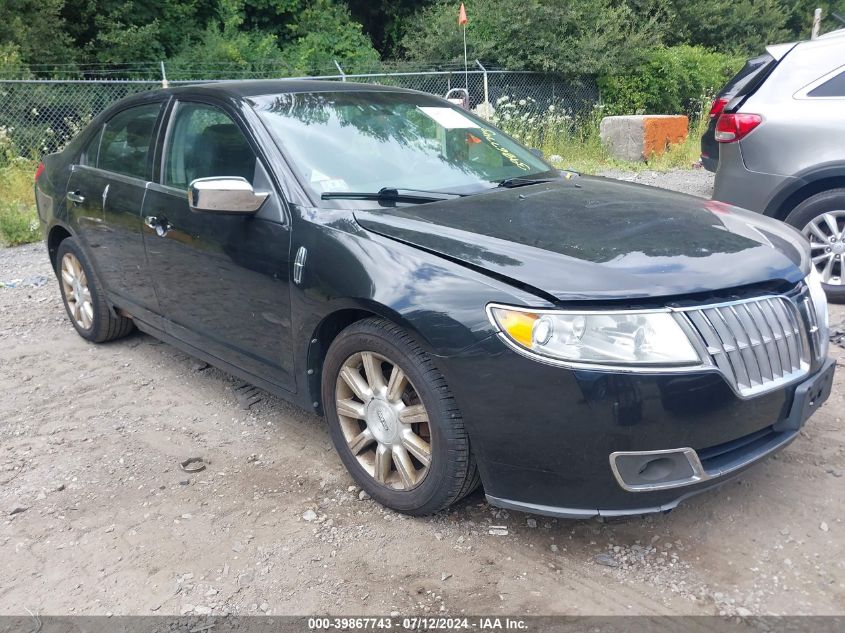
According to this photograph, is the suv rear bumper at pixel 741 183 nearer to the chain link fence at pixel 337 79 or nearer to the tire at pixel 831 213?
the tire at pixel 831 213

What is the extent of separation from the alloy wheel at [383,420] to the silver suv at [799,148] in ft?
12.1

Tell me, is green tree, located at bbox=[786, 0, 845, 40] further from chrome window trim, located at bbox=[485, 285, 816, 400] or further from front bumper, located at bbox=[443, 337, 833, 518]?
front bumper, located at bbox=[443, 337, 833, 518]

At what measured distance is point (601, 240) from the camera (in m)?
2.79

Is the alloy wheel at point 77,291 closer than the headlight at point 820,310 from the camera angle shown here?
No

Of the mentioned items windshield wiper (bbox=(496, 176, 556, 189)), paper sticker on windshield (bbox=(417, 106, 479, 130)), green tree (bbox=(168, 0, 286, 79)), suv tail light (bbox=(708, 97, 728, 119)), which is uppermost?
green tree (bbox=(168, 0, 286, 79))

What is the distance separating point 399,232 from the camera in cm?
293

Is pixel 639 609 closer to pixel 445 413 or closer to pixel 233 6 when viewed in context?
pixel 445 413

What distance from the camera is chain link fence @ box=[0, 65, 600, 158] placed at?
11.2m

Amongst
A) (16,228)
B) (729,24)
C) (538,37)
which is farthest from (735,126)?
(729,24)

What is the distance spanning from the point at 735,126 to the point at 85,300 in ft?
15.5

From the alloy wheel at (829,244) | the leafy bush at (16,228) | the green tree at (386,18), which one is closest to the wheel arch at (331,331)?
the alloy wheel at (829,244)

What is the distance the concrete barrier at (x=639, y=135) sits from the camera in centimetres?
1302

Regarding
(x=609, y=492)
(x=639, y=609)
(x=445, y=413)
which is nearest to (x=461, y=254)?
(x=445, y=413)

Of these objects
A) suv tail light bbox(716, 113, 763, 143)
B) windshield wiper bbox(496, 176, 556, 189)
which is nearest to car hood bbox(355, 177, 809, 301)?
windshield wiper bbox(496, 176, 556, 189)
